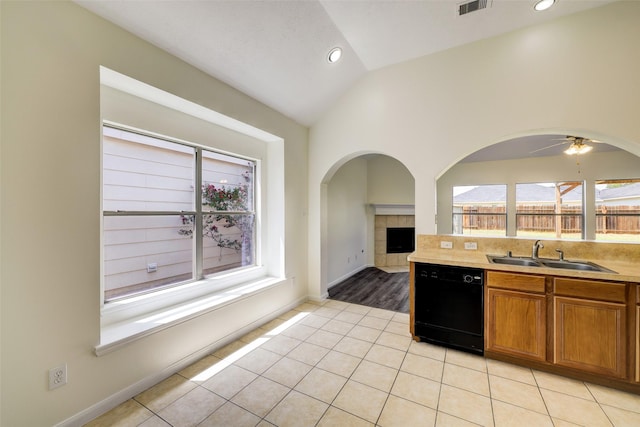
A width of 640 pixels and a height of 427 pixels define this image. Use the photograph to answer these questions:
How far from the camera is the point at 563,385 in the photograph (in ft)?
6.88

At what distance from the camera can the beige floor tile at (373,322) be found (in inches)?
125

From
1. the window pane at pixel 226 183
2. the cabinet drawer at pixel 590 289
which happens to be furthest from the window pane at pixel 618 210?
the window pane at pixel 226 183

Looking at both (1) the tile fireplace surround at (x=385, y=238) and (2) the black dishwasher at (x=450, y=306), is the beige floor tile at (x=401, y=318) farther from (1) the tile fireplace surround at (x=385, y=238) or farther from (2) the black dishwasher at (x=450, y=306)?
(1) the tile fireplace surround at (x=385, y=238)

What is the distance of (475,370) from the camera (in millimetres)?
2309

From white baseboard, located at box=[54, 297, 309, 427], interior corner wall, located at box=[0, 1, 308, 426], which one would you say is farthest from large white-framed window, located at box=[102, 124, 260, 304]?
white baseboard, located at box=[54, 297, 309, 427]

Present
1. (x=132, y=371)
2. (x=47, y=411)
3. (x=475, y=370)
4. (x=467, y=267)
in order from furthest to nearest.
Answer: (x=467, y=267)
(x=475, y=370)
(x=132, y=371)
(x=47, y=411)

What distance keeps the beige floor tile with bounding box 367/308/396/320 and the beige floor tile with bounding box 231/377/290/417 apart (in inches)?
71.3

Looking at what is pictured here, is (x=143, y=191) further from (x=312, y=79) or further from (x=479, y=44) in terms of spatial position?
(x=479, y=44)

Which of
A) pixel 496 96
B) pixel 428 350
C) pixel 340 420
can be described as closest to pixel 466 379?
pixel 428 350

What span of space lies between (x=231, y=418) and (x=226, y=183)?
246cm

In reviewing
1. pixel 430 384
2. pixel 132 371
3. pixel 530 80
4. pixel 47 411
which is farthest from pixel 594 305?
pixel 47 411

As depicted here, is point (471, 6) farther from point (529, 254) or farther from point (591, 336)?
point (591, 336)

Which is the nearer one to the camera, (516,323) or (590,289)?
(590,289)

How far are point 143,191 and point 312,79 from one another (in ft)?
7.61
